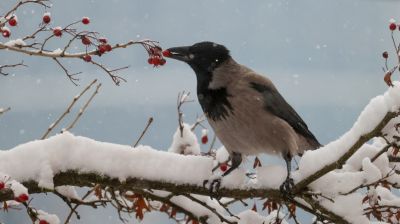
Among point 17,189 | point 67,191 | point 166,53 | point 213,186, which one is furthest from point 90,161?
point 166,53

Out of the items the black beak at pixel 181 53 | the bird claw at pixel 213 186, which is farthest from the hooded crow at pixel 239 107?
the bird claw at pixel 213 186

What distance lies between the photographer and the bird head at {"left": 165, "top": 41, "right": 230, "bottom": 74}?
14.8ft

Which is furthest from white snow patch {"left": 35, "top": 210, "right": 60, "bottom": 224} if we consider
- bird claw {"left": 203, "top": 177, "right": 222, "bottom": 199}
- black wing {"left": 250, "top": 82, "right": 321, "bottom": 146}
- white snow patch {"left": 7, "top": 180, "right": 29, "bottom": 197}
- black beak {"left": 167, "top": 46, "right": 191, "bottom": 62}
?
black wing {"left": 250, "top": 82, "right": 321, "bottom": 146}

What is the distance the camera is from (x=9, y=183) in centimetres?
245

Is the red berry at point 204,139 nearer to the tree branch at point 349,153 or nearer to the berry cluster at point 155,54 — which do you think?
the berry cluster at point 155,54

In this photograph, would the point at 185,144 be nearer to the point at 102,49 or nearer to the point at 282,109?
the point at 282,109

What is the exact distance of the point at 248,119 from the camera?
414cm

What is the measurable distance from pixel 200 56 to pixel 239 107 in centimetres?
71

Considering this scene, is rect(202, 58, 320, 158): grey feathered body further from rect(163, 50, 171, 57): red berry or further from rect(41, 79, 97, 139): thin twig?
rect(41, 79, 97, 139): thin twig

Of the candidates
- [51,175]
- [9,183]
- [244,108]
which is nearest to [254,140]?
[244,108]

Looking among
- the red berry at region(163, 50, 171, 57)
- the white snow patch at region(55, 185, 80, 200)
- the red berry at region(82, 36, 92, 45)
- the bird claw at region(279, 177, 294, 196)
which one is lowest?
the white snow patch at region(55, 185, 80, 200)

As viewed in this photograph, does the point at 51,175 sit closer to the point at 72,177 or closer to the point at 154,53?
the point at 72,177

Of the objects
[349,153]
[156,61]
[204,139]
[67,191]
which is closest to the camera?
[349,153]

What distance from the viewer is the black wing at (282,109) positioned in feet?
14.5
